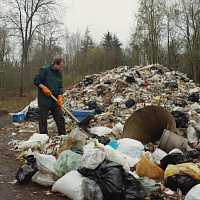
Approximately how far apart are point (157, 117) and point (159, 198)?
210 cm

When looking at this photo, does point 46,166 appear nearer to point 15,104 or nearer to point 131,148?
point 131,148

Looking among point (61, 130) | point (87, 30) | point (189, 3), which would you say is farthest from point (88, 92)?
point (87, 30)

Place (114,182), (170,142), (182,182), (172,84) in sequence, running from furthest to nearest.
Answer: (172,84)
(170,142)
(182,182)
(114,182)

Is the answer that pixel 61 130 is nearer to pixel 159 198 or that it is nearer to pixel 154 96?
pixel 159 198

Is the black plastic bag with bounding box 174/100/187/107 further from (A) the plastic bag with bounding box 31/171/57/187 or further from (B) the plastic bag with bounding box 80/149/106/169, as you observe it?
(A) the plastic bag with bounding box 31/171/57/187

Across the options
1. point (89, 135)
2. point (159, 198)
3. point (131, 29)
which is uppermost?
point (131, 29)

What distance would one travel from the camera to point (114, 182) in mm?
1896

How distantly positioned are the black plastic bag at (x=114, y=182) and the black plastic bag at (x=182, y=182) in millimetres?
377

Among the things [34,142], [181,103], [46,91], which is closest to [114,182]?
[34,142]

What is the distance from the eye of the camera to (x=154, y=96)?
6945mm

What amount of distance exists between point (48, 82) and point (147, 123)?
2326 mm

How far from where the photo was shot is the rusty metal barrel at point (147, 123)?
3711 mm

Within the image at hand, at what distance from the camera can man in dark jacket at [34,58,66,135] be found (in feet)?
12.4

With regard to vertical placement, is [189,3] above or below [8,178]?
above
